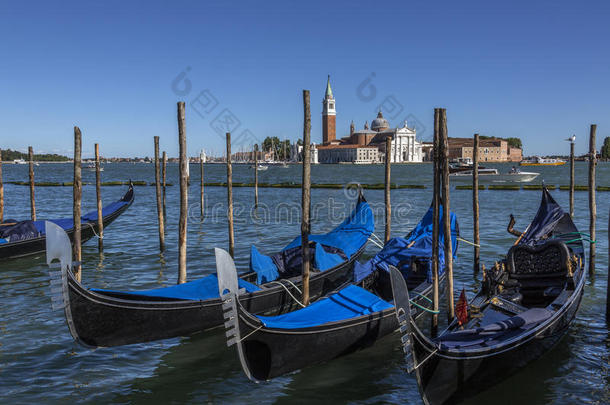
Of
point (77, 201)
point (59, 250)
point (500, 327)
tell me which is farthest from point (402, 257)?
point (77, 201)

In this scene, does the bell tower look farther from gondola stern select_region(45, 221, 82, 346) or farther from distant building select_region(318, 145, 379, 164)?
gondola stern select_region(45, 221, 82, 346)

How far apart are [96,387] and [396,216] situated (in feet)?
56.0

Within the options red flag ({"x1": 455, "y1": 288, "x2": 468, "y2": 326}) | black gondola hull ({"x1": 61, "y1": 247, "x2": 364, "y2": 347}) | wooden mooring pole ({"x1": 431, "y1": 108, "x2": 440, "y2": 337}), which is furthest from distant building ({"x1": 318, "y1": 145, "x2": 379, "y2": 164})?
red flag ({"x1": 455, "y1": 288, "x2": 468, "y2": 326})

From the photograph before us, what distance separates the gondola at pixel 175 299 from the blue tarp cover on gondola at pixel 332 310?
742 mm

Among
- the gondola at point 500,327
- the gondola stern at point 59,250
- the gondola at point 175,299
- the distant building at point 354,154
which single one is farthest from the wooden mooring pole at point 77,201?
the distant building at point 354,154

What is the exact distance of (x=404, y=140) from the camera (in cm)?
11494

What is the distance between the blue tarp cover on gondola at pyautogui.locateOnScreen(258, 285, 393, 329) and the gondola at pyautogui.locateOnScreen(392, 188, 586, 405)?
3.51 feet

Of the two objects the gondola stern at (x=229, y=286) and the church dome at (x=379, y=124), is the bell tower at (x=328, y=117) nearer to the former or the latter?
the church dome at (x=379, y=124)

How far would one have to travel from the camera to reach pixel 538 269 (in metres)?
7.07

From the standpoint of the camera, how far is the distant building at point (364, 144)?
11469 cm

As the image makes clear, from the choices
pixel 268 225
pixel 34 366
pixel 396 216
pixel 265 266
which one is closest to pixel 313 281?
pixel 265 266

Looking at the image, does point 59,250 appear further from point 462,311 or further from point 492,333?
point 492,333

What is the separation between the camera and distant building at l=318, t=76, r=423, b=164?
115 meters

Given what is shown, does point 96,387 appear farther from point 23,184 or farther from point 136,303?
point 23,184
